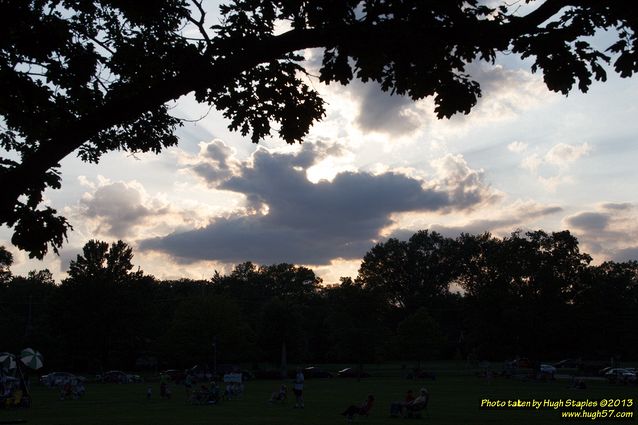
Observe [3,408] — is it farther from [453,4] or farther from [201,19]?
[453,4]

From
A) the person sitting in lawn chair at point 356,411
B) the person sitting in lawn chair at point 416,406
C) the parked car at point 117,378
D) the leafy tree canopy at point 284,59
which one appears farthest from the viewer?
the parked car at point 117,378

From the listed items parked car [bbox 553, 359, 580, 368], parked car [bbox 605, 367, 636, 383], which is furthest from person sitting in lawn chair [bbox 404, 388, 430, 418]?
parked car [bbox 553, 359, 580, 368]

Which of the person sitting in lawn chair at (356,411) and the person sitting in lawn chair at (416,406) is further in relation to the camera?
the person sitting in lawn chair at (416,406)

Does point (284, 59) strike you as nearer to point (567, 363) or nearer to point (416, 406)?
point (416, 406)

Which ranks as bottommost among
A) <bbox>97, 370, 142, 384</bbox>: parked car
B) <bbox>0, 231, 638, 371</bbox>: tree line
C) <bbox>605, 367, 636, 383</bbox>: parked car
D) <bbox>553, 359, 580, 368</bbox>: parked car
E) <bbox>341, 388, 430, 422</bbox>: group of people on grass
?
<bbox>553, 359, 580, 368</bbox>: parked car

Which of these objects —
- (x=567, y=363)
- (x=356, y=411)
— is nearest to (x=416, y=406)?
(x=356, y=411)

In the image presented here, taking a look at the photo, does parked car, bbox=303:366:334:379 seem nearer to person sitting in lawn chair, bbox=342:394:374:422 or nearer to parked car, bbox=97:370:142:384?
parked car, bbox=97:370:142:384

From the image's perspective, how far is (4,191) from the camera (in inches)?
320

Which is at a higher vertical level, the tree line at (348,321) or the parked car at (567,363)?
the tree line at (348,321)

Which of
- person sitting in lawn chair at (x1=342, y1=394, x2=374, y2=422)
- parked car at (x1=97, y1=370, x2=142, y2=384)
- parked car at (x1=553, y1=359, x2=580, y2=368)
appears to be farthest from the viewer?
parked car at (x1=553, y1=359, x2=580, y2=368)

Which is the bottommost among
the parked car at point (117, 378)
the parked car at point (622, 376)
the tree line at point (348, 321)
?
the parked car at point (622, 376)

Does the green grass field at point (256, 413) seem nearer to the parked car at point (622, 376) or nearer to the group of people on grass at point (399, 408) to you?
the group of people on grass at point (399, 408)

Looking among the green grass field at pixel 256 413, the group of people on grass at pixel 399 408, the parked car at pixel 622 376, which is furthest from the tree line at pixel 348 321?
the group of people on grass at pixel 399 408

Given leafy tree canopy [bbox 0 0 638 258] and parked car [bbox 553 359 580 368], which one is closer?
leafy tree canopy [bbox 0 0 638 258]
